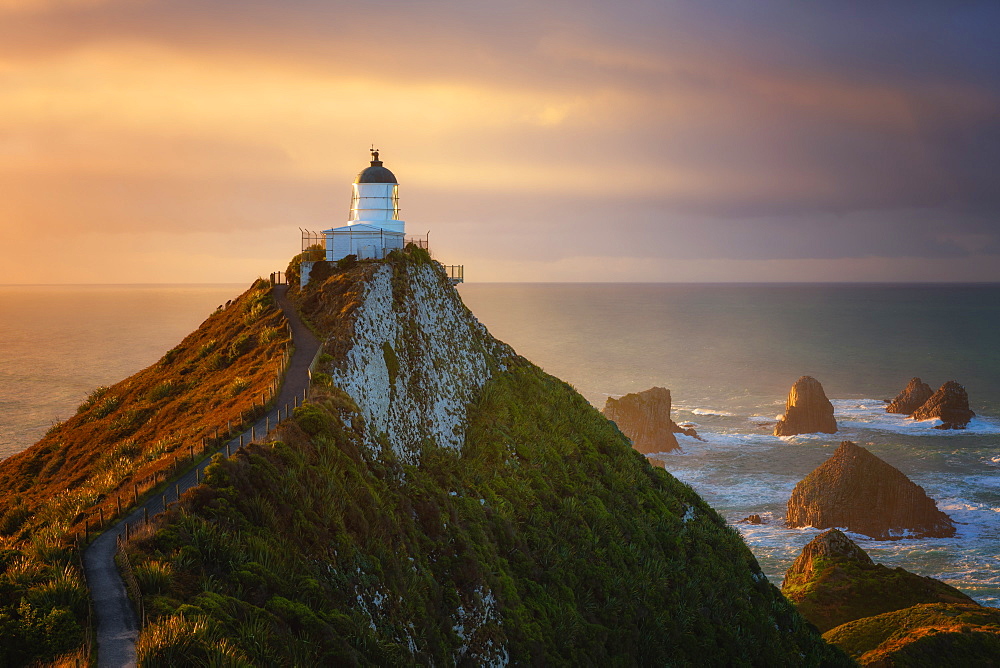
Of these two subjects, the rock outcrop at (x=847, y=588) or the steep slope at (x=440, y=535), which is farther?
the rock outcrop at (x=847, y=588)

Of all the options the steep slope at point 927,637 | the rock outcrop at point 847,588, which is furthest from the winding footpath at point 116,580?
the rock outcrop at point 847,588

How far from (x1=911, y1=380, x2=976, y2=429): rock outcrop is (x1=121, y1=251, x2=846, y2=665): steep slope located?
8852cm

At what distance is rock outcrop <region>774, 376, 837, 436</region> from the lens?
10731 cm

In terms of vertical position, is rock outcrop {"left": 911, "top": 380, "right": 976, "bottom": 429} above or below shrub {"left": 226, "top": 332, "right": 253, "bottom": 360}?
below

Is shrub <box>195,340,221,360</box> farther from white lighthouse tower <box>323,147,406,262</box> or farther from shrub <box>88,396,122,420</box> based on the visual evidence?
white lighthouse tower <box>323,147,406,262</box>

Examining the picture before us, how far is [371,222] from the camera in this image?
42875mm

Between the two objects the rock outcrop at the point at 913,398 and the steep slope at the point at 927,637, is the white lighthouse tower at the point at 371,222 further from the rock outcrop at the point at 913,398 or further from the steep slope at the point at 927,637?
the rock outcrop at the point at 913,398

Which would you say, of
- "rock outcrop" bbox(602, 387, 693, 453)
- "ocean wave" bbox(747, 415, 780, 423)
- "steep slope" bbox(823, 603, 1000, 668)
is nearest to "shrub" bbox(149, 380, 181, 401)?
"steep slope" bbox(823, 603, 1000, 668)

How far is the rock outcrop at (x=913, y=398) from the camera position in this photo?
382 feet

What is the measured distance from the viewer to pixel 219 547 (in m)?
14.1

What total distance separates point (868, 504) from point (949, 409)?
47955 millimetres

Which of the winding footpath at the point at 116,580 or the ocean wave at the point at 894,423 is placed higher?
the winding footpath at the point at 116,580

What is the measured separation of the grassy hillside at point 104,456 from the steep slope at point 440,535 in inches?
62.0

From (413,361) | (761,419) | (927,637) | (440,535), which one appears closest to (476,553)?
(440,535)
